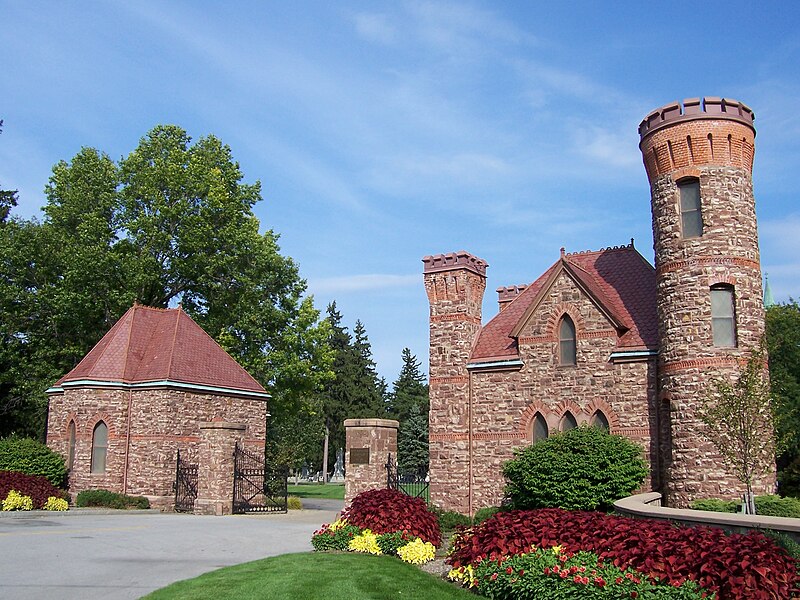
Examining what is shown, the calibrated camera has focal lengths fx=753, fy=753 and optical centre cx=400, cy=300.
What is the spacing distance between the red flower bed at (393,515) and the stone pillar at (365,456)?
15.3 ft

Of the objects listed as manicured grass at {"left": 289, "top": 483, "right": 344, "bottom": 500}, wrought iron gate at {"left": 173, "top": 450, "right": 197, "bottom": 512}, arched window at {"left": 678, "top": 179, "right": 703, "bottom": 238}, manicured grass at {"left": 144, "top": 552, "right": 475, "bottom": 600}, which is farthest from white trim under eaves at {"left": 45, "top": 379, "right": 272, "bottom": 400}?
arched window at {"left": 678, "top": 179, "right": 703, "bottom": 238}

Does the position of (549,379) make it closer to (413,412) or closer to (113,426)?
(113,426)

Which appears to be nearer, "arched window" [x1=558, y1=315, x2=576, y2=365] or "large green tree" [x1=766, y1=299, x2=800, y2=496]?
"arched window" [x1=558, y1=315, x2=576, y2=365]

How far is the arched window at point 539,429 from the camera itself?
24.1m

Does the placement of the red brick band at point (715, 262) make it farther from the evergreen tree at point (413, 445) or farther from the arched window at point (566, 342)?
the evergreen tree at point (413, 445)

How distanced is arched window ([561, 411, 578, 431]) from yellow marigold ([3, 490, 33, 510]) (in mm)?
17229

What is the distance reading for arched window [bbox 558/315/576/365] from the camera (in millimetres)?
23797

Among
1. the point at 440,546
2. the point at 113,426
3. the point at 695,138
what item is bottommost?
the point at 440,546

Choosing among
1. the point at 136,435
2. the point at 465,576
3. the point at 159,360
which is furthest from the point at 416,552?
the point at 159,360

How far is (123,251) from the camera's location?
40312mm

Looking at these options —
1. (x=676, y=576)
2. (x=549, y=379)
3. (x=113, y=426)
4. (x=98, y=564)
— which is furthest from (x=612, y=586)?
(x=113, y=426)

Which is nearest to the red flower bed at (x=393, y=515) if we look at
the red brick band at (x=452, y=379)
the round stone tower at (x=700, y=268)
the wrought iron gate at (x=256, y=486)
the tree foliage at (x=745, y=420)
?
the tree foliage at (x=745, y=420)

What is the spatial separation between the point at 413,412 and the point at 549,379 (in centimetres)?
4580

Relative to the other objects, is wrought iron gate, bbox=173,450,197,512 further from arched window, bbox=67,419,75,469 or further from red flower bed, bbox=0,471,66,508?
arched window, bbox=67,419,75,469
